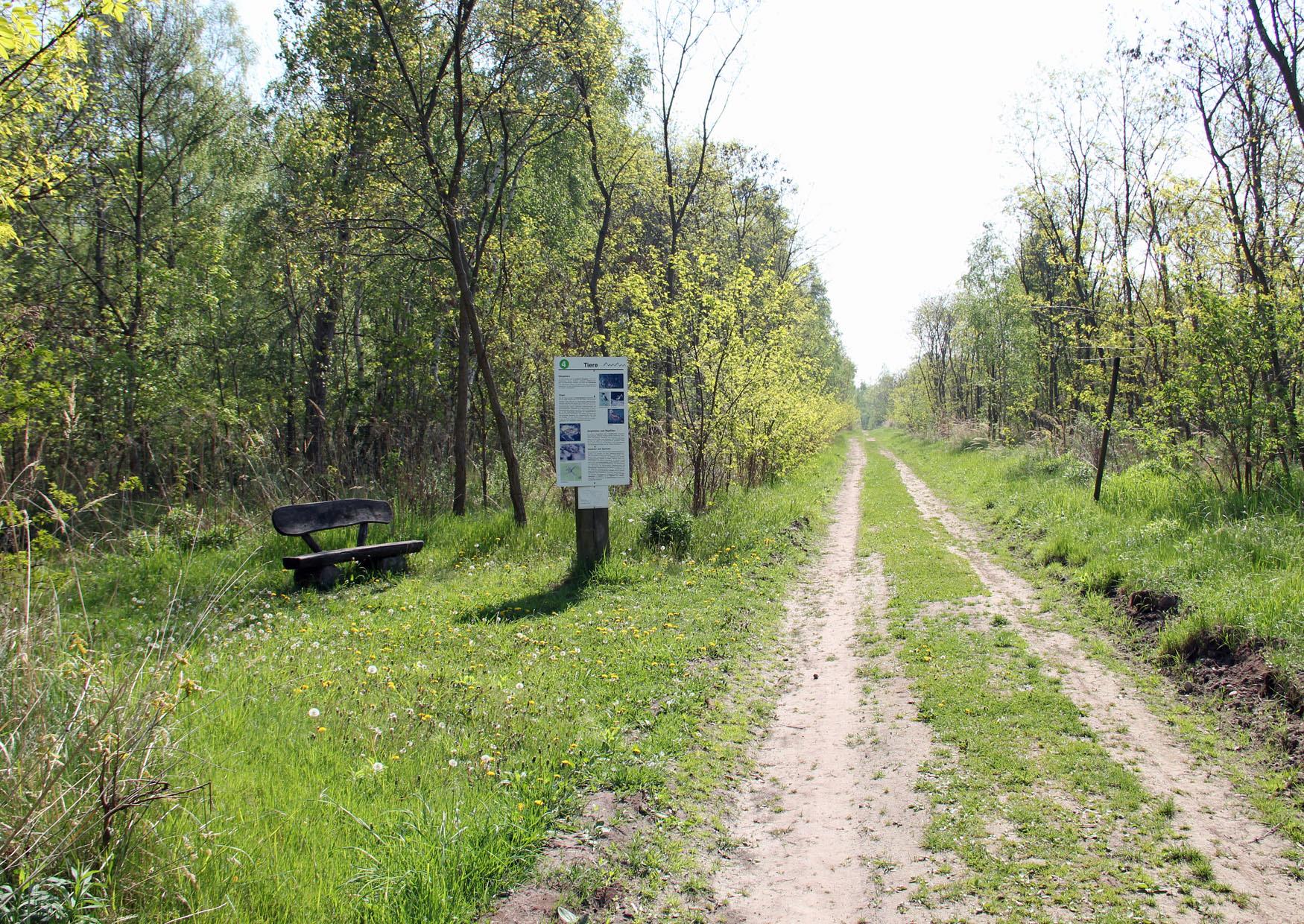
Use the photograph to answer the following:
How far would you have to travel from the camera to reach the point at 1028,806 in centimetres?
385

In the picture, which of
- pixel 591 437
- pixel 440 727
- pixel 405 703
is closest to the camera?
pixel 440 727

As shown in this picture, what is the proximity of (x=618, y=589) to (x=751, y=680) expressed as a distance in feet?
8.77

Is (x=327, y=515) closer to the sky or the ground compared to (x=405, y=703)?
closer to the sky

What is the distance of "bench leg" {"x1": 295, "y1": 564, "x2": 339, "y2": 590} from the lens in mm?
8398

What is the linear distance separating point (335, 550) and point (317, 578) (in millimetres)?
787

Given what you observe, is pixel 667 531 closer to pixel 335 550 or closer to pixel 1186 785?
pixel 335 550

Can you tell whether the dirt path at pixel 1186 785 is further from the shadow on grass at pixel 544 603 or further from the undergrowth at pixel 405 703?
the shadow on grass at pixel 544 603

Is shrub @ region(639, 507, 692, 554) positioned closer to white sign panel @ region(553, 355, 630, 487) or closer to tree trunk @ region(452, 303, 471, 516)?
white sign panel @ region(553, 355, 630, 487)

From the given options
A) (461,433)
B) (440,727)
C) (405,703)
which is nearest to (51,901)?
(440,727)

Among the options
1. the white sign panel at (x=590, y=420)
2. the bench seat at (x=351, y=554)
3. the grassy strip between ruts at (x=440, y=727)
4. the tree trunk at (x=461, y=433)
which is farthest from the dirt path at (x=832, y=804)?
the tree trunk at (x=461, y=433)

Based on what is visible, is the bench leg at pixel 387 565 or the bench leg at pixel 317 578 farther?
the bench leg at pixel 387 565

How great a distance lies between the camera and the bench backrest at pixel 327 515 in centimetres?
855

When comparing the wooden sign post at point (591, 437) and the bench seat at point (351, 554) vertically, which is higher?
the wooden sign post at point (591, 437)

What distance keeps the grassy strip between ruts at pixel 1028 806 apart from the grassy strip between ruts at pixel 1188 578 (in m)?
0.64
